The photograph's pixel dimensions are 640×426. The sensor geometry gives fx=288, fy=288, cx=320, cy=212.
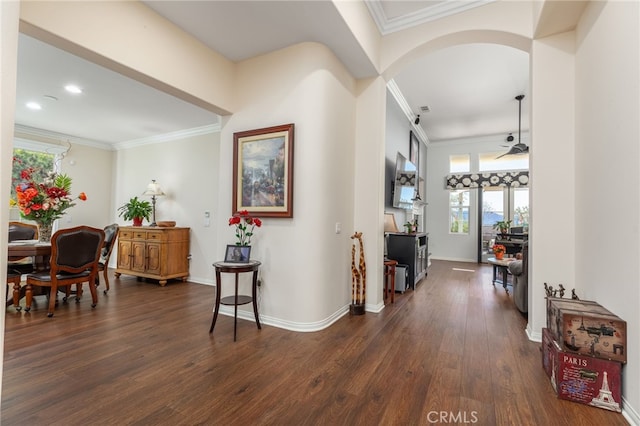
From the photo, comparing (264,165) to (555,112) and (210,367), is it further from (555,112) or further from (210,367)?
(555,112)

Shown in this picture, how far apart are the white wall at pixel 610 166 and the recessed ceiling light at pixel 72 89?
5.63m

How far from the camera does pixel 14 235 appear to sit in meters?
4.39

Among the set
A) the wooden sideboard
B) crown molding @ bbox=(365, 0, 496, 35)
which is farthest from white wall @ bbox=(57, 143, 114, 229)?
crown molding @ bbox=(365, 0, 496, 35)

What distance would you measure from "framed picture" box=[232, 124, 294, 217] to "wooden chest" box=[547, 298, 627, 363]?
233cm

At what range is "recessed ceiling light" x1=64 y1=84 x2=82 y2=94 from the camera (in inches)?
153

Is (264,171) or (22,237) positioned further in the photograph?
(22,237)

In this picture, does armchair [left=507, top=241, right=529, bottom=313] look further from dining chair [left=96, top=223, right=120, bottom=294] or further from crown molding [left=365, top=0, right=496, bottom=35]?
dining chair [left=96, top=223, right=120, bottom=294]

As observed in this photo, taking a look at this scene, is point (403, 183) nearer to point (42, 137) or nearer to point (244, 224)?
point (244, 224)

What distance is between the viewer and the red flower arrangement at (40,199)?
3.39 m

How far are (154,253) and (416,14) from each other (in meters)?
5.25

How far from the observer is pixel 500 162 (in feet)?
25.5

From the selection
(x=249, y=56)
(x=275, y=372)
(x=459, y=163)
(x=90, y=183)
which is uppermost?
(x=249, y=56)

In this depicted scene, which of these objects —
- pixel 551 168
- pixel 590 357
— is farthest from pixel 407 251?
pixel 590 357

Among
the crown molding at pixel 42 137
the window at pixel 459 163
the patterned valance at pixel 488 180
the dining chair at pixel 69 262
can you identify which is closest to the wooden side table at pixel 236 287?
the dining chair at pixel 69 262
